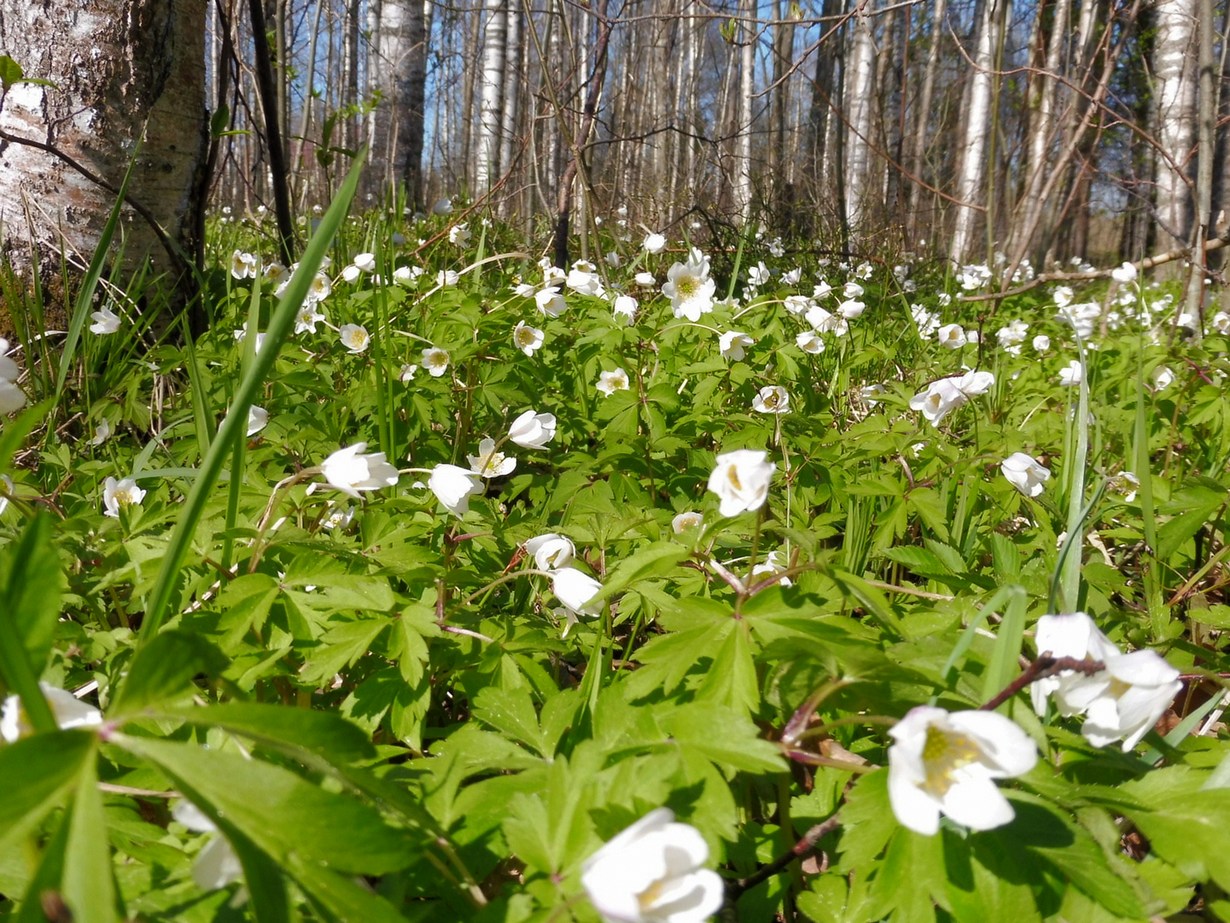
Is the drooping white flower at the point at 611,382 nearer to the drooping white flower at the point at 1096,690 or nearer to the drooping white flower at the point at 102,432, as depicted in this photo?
the drooping white flower at the point at 102,432

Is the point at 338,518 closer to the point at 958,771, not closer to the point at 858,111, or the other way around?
the point at 958,771

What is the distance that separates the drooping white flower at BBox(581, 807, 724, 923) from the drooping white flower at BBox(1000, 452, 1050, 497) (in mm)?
1259

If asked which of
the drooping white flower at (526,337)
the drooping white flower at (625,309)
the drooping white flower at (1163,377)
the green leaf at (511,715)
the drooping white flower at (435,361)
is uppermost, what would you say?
the drooping white flower at (625,309)

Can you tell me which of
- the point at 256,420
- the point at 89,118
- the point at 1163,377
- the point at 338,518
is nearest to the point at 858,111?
the point at 1163,377

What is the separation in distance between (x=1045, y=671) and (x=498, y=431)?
211cm

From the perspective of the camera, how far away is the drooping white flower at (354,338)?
256 centimetres

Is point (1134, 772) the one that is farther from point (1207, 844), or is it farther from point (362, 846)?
point (362, 846)

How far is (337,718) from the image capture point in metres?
0.64

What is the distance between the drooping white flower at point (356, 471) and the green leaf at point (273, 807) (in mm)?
634

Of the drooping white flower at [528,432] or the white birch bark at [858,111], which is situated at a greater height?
the white birch bark at [858,111]

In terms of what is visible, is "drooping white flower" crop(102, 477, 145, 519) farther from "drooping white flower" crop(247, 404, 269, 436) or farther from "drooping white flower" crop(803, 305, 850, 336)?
"drooping white flower" crop(803, 305, 850, 336)

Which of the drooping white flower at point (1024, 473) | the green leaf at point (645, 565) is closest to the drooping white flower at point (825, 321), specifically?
the drooping white flower at point (1024, 473)

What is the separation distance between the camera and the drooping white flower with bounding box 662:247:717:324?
2874 millimetres

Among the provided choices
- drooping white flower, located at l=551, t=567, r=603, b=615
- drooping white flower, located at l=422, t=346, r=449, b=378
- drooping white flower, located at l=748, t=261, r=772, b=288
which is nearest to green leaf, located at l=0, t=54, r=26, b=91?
drooping white flower, located at l=422, t=346, r=449, b=378
